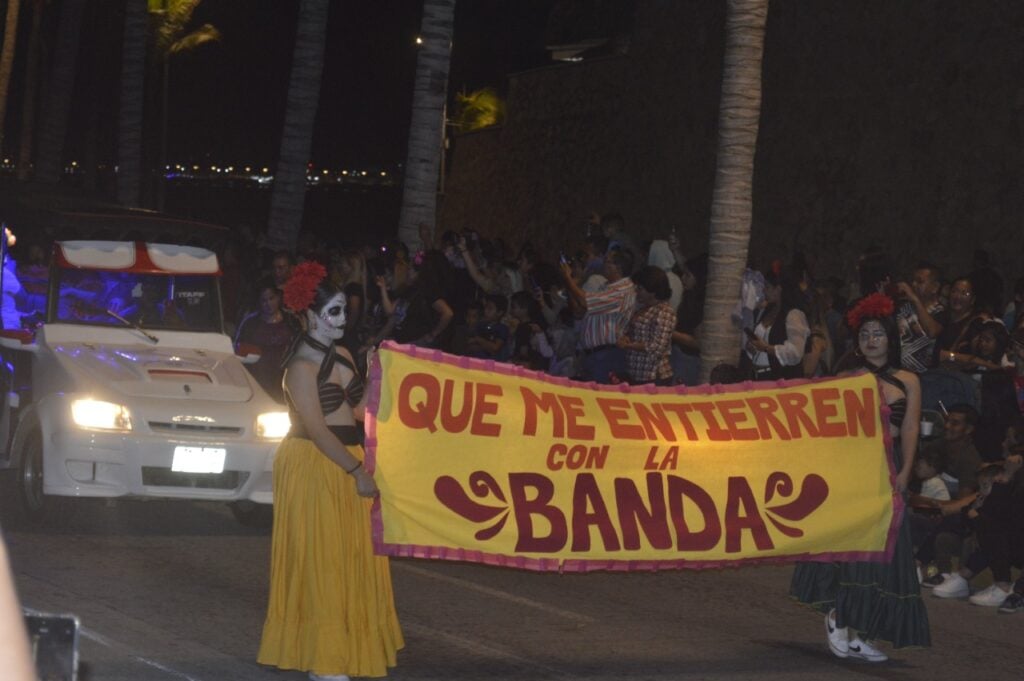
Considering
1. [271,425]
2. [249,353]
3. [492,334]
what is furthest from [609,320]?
[271,425]

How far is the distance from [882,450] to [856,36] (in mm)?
16075

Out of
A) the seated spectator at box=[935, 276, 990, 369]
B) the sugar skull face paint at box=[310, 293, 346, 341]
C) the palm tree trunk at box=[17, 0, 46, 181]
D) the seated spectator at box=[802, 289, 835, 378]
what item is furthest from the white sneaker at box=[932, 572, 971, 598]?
the palm tree trunk at box=[17, 0, 46, 181]

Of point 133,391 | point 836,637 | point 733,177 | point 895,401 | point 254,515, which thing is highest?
point 733,177

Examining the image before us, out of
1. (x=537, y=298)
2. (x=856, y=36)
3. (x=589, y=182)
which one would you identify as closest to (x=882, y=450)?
(x=537, y=298)

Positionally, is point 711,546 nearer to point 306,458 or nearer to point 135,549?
point 306,458

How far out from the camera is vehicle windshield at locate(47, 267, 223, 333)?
12.9 metres

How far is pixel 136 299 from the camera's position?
1317 cm

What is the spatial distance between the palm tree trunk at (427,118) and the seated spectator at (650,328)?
5998 mm

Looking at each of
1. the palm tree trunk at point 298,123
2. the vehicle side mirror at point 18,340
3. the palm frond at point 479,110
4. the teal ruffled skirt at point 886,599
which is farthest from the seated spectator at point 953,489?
the palm frond at point 479,110

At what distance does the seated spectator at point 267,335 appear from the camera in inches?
533

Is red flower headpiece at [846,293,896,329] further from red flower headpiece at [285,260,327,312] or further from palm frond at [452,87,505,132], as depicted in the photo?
palm frond at [452,87,505,132]

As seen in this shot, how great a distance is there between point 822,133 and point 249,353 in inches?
544

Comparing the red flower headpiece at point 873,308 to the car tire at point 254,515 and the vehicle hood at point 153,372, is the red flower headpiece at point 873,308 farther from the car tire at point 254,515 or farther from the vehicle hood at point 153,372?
the car tire at point 254,515

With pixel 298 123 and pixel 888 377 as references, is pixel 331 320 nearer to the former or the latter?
pixel 888 377
